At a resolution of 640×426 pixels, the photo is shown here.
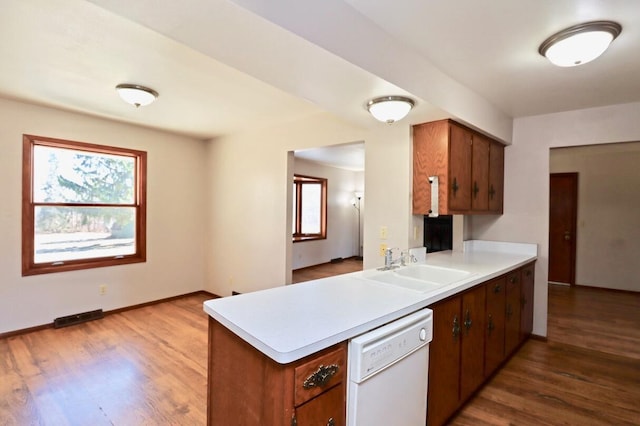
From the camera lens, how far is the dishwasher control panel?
1.19 metres

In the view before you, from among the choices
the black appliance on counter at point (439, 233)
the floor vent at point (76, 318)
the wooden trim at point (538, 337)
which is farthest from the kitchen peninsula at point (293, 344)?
the floor vent at point (76, 318)

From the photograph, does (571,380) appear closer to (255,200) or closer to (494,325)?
(494,325)

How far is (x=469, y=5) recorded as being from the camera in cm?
153

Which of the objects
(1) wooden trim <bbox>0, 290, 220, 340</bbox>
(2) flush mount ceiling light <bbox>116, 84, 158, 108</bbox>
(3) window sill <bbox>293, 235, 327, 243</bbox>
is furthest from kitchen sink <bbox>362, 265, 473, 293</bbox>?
(3) window sill <bbox>293, 235, 327, 243</bbox>

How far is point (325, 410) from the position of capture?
112cm

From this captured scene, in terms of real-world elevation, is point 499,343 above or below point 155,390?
above

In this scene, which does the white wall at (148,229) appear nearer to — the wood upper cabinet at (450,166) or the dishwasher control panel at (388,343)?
the wood upper cabinet at (450,166)

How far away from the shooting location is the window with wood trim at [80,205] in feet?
11.1

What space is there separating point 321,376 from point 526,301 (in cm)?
283

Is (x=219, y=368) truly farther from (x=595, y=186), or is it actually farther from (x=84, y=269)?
(x=595, y=186)

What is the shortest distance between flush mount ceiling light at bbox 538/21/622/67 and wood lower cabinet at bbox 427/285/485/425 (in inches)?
59.0

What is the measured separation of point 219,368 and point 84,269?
3292 millimetres

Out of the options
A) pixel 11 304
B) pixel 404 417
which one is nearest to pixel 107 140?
pixel 11 304

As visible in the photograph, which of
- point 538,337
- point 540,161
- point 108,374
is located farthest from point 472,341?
point 108,374
